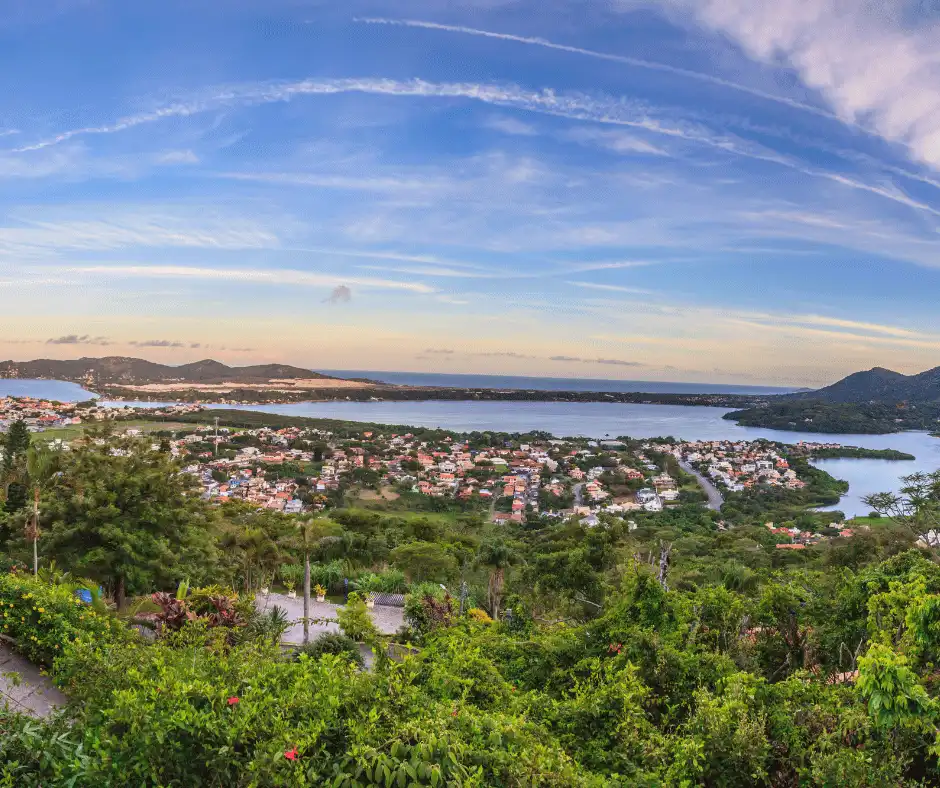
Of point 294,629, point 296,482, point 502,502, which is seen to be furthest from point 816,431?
point 294,629

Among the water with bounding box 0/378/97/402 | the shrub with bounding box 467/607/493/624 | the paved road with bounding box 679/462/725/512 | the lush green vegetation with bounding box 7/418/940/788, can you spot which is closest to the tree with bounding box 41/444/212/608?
the lush green vegetation with bounding box 7/418/940/788

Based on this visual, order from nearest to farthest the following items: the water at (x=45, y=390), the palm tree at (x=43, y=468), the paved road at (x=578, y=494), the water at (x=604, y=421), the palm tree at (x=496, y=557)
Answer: the palm tree at (x=43, y=468)
the palm tree at (x=496, y=557)
the paved road at (x=578, y=494)
the water at (x=604, y=421)
the water at (x=45, y=390)

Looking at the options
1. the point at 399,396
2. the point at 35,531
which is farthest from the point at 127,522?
the point at 399,396

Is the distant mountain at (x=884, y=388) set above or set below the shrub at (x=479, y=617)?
above

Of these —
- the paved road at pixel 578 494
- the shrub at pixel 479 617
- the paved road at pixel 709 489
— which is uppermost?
the shrub at pixel 479 617

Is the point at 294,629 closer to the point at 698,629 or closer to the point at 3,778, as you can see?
the point at 698,629

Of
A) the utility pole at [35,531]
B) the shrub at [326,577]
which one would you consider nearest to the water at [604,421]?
the shrub at [326,577]

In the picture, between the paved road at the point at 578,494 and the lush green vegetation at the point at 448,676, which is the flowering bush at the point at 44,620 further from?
the paved road at the point at 578,494

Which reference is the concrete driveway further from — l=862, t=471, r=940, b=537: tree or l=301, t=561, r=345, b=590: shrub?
l=862, t=471, r=940, b=537: tree
